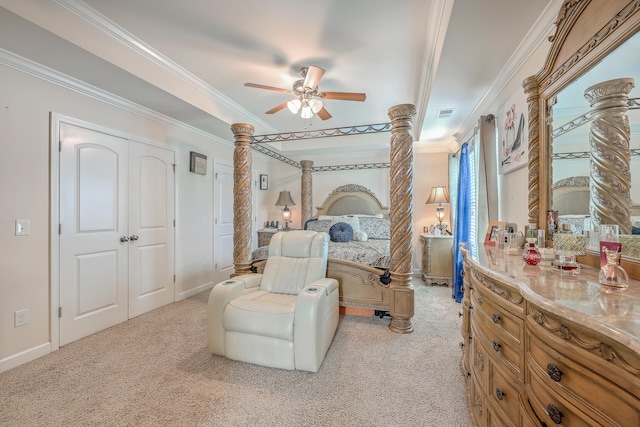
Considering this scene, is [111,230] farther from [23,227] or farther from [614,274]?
[614,274]

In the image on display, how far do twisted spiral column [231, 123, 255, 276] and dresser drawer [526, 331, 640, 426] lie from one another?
9.91ft

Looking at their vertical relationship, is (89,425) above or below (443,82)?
below

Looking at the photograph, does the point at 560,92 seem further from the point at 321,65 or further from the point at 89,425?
the point at 89,425

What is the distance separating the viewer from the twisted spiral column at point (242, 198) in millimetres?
3338

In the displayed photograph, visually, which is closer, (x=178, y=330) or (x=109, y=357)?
(x=109, y=357)

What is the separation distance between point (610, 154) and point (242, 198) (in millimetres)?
3160

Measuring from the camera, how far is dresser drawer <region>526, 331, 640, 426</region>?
555 millimetres

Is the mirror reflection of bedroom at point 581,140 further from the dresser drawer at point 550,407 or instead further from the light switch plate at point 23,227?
the light switch plate at point 23,227

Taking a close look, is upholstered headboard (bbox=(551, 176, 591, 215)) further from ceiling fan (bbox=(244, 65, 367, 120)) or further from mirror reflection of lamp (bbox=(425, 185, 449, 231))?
mirror reflection of lamp (bbox=(425, 185, 449, 231))

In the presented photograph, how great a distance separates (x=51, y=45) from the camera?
79.0 inches

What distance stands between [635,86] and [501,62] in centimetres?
154

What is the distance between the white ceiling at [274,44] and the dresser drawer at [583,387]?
→ 194 cm

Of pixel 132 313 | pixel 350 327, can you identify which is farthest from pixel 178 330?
pixel 350 327

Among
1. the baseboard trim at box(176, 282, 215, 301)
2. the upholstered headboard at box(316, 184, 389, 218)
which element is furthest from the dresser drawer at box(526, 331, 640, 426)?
the upholstered headboard at box(316, 184, 389, 218)
